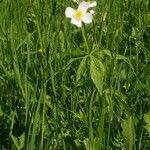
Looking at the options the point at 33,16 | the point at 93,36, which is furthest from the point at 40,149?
the point at 33,16

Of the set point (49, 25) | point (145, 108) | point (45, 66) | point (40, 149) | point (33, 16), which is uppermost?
point (33, 16)

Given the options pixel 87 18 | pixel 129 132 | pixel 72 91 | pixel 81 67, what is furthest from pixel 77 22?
pixel 72 91

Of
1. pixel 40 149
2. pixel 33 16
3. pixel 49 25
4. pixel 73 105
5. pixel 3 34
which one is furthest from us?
pixel 33 16

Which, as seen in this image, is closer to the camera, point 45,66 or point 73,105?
point 45,66

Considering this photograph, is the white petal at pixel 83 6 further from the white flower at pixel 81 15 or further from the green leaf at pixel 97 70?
the green leaf at pixel 97 70

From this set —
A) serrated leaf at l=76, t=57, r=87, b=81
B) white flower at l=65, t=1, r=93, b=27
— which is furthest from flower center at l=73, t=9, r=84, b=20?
serrated leaf at l=76, t=57, r=87, b=81

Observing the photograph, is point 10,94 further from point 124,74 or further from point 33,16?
point 33,16

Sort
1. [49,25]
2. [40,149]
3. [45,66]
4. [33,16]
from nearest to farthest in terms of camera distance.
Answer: [40,149] → [45,66] → [49,25] → [33,16]

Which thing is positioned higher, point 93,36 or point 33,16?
point 33,16
